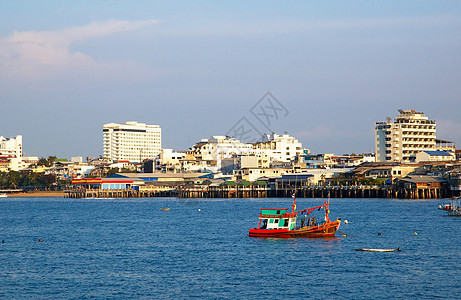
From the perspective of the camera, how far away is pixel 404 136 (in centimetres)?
16200

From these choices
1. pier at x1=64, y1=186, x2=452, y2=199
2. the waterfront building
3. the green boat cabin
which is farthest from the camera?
the waterfront building

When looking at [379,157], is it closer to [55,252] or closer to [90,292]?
[55,252]

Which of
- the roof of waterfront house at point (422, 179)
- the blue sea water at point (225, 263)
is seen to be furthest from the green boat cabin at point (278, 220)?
the roof of waterfront house at point (422, 179)

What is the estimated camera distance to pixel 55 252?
54094 mm

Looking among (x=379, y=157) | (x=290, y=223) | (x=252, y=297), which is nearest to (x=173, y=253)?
(x=290, y=223)

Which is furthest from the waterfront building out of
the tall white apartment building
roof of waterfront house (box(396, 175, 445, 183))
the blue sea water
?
the blue sea water

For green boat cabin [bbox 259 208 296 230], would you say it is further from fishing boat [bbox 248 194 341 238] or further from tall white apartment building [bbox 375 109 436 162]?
tall white apartment building [bbox 375 109 436 162]

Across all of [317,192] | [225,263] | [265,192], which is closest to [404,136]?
[317,192]

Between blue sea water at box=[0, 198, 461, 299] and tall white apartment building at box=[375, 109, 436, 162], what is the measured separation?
90197mm

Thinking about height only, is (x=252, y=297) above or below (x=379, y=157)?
below

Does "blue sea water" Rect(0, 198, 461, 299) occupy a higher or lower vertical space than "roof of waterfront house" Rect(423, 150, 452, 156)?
lower

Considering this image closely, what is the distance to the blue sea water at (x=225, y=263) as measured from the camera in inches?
1496

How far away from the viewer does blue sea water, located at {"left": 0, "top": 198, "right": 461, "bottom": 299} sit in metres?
38.0

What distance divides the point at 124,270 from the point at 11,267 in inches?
323
